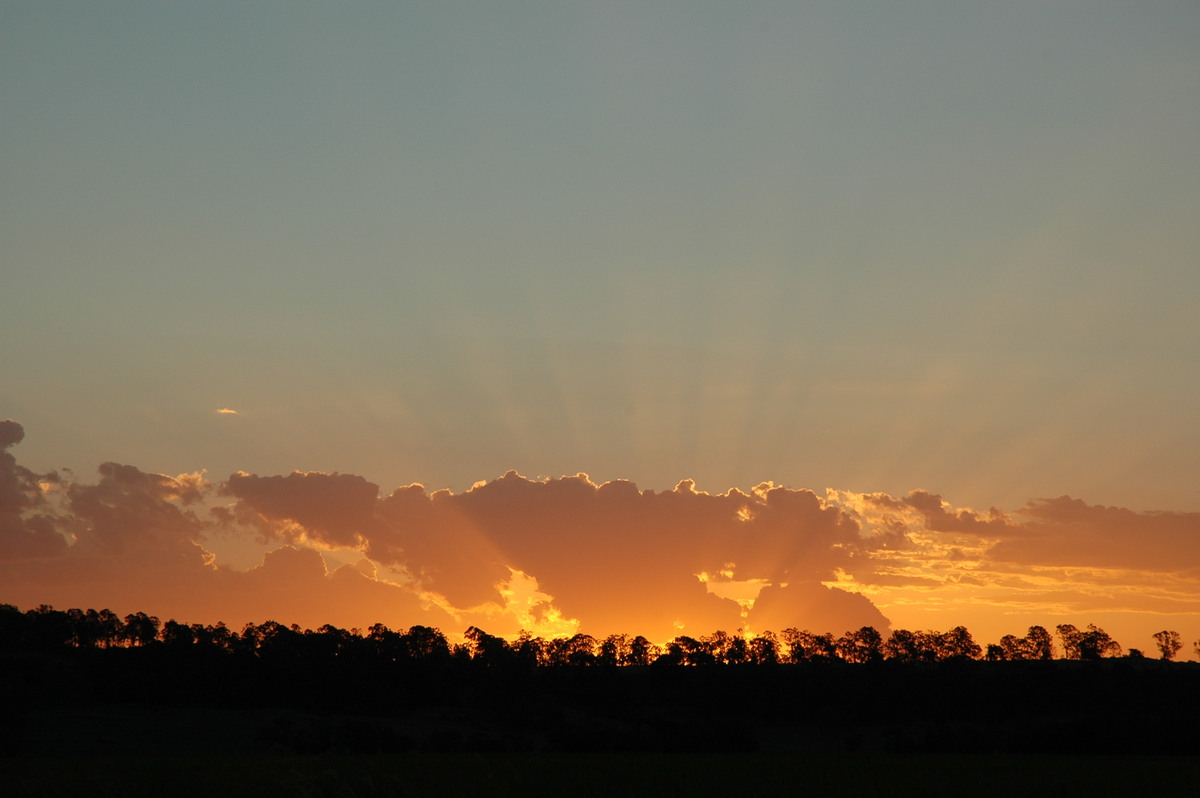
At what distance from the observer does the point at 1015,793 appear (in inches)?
1852

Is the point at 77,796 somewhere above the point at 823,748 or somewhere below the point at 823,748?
below

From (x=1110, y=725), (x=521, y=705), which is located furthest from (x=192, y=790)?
(x=521, y=705)

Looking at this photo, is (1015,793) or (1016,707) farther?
(1016,707)

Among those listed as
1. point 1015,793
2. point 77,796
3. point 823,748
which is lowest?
point 77,796

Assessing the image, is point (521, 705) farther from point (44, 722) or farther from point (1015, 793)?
point (1015, 793)

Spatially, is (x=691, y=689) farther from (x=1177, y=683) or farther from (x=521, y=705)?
(x=1177, y=683)

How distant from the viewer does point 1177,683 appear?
6909 inches

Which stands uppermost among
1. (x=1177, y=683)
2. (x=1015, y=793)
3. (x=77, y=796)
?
(x=1177, y=683)

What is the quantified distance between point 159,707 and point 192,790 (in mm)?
151444

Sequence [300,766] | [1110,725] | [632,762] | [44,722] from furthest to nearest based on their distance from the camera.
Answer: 1. [44,722]
2. [1110,725]
3. [632,762]
4. [300,766]

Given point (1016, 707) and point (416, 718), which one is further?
point (416, 718)

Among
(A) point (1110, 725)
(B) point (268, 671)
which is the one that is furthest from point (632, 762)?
(B) point (268, 671)

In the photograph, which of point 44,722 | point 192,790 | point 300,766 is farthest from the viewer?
point 44,722

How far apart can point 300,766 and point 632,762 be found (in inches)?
940
